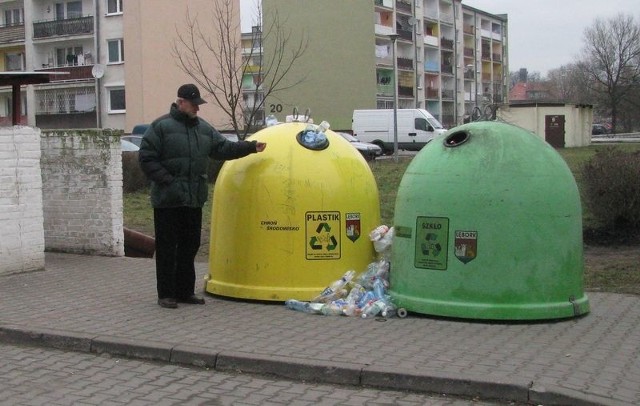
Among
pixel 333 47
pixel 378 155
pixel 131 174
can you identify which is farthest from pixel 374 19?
pixel 131 174

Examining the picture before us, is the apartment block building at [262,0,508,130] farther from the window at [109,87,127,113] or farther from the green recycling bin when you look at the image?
the green recycling bin

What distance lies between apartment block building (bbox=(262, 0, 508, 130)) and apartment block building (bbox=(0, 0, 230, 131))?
27.4 feet

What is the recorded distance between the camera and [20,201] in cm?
953

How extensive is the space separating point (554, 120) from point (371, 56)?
22741mm

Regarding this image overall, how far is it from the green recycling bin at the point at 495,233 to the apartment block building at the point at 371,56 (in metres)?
52.0

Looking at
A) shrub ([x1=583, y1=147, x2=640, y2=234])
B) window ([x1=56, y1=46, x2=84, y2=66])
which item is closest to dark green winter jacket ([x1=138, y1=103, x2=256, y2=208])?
shrub ([x1=583, y1=147, x2=640, y2=234])

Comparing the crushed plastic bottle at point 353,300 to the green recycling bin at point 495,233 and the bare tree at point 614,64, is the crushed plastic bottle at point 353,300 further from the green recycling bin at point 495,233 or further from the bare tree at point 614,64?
the bare tree at point 614,64

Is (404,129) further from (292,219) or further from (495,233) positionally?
(495,233)

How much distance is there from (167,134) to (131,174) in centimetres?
1275

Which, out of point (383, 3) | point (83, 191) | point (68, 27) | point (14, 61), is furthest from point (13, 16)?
point (83, 191)

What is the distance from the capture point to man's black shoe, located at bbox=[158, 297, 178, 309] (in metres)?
7.85

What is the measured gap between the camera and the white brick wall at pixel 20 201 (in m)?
9.38

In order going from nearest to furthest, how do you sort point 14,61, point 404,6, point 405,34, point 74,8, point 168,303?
point 168,303, point 74,8, point 14,61, point 404,6, point 405,34

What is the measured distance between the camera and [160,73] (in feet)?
173
